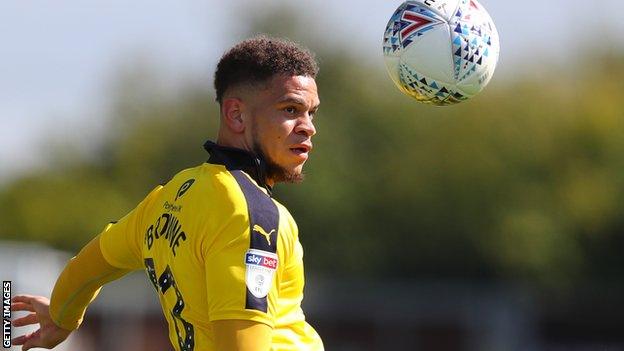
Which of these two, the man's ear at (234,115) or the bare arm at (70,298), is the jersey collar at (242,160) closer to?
the man's ear at (234,115)

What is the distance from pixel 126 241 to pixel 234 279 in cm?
142

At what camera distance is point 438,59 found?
816 centimetres

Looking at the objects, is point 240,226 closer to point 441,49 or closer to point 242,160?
point 242,160

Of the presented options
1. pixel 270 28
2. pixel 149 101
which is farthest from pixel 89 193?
pixel 270 28

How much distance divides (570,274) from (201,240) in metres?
34.9

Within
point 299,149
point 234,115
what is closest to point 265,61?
point 234,115

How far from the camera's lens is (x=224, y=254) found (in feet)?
20.9

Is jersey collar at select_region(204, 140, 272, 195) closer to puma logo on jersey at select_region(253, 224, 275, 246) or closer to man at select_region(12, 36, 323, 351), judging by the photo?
man at select_region(12, 36, 323, 351)

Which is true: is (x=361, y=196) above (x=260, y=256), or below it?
below

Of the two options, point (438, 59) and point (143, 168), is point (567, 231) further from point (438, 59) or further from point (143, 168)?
point (438, 59)

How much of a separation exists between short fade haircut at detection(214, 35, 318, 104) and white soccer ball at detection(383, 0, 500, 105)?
120 centimetres

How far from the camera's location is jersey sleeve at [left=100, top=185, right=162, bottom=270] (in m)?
7.47
